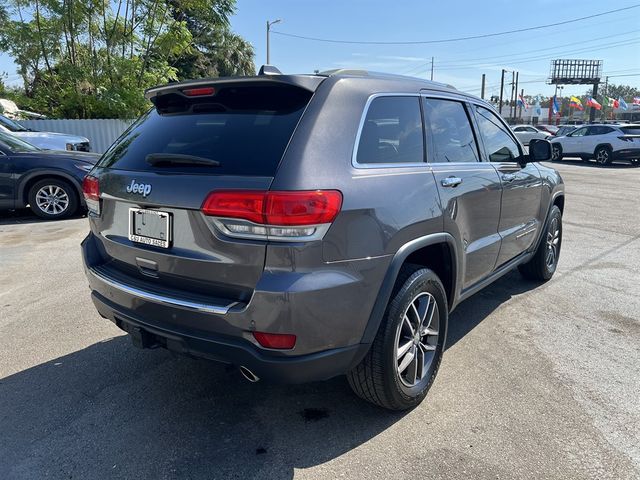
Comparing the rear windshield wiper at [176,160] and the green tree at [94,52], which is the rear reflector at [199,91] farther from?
the green tree at [94,52]

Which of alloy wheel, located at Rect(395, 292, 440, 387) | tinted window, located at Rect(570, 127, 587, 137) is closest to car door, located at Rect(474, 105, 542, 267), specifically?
alloy wheel, located at Rect(395, 292, 440, 387)

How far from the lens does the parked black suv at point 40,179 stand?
821 centimetres

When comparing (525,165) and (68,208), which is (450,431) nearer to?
(525,165)

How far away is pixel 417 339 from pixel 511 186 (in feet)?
5.92

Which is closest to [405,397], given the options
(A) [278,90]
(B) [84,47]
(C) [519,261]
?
(A) [278,90]

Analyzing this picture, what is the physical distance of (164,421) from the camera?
2846 millimetres

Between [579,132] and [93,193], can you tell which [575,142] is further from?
[93,193]

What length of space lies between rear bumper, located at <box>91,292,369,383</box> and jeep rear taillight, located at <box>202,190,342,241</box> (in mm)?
524

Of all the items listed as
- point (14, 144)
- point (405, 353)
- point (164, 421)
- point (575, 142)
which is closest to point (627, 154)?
point (575, 142)

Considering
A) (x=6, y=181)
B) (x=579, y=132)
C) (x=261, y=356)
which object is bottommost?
(x=261, y=356)

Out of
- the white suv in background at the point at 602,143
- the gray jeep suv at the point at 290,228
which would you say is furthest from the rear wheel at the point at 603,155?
the gray jeep suv at the point at 290,228

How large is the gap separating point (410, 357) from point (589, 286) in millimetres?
3299

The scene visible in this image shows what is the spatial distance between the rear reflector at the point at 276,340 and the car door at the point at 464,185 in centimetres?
128

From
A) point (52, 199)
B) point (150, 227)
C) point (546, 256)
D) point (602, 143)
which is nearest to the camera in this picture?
point (150, 227)
